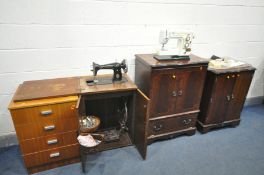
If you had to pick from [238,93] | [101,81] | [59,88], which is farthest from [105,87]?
[238,93]

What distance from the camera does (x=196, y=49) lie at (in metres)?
2.64

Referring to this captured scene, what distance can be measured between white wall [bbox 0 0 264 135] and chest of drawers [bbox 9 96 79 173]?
525 mm

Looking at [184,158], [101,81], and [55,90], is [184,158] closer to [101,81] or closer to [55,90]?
[101,81]

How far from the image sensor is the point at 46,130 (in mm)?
1778

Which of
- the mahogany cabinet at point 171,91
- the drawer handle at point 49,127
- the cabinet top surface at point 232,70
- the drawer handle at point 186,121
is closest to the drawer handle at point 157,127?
the mahogany cabinet at point 171,91

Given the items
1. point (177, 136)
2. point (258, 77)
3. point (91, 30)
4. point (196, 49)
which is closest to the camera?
point (91, 30)

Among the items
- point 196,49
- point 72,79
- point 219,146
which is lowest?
point 219,146

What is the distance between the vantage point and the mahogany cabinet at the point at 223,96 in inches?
90.3

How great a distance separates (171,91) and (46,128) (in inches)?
51.4

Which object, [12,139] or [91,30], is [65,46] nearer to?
[91,30]

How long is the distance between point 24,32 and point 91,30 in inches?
25.4

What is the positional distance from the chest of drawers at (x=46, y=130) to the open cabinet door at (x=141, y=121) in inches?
24.2

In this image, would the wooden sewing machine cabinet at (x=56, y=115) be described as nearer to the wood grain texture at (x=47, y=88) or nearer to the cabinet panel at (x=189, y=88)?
the wood grain texture at (x=47, y=88)

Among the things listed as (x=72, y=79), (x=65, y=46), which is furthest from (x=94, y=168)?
(x=65, y=46)
